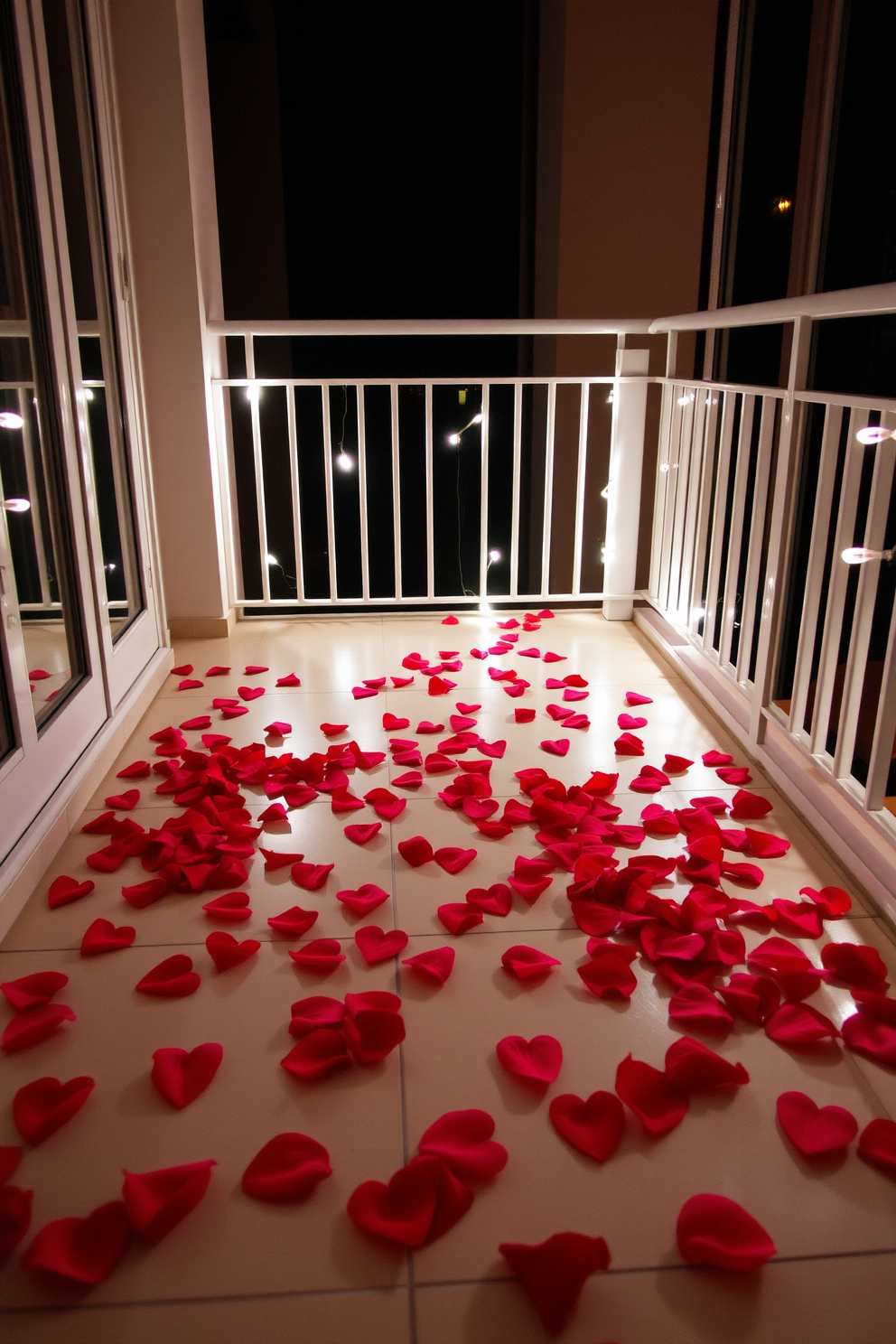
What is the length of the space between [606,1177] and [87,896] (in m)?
0.98

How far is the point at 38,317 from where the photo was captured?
6.07 feet

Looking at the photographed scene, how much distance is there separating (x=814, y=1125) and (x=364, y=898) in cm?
74

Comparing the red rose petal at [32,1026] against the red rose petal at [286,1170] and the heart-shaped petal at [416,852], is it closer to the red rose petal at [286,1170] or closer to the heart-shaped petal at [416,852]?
the red rose petal at [286,1170]

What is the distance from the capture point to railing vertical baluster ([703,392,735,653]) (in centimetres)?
227

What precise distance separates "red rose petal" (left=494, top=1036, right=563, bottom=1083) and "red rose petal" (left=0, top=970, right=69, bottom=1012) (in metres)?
0.64

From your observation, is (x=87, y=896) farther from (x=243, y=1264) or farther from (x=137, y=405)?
(x=137, y=405)

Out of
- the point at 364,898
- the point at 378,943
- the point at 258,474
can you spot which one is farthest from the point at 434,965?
the point at 258,474

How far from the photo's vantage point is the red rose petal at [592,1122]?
40.8 inches

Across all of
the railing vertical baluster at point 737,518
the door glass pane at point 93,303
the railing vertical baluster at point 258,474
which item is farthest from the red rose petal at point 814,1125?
the railing vertical baluster at point 258,474

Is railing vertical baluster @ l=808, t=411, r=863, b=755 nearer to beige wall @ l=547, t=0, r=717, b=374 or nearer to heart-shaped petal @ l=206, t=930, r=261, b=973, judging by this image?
heart-shaped petal @ l=206, t=930, r=261, b=973

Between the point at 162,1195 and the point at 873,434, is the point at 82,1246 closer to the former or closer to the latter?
the point at 162,1195

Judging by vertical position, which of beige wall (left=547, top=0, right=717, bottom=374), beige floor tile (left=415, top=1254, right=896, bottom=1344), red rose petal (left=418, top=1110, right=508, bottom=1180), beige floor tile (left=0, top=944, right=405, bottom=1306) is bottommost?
beige floor tile (left=415, top=1254, right=896, bottom=1344)

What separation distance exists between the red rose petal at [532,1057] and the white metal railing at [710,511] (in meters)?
0.72

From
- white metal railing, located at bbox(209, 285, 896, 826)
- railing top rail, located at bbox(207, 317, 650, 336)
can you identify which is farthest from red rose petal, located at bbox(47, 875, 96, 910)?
railing top rail, located at bbox(207, 317, 650, 336)
